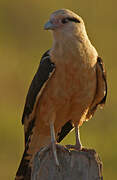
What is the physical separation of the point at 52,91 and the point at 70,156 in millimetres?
1497

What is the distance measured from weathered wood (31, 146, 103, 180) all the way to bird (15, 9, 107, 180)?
1.11 metres

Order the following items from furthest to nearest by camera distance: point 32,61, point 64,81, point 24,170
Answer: point 32,61, point 64,81, point 24,170

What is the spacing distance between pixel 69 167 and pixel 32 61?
13.3 metres

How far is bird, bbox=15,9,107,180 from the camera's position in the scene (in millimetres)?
8094

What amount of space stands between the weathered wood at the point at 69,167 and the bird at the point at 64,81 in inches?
43.8

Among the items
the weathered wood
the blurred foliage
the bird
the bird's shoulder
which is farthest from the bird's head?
the blurred foliage

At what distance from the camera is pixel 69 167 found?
6.71 m

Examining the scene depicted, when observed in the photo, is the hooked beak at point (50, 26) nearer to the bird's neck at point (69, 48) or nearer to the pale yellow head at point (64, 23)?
the pale yellow head at point (64, 23)

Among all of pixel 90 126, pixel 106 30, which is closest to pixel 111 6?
pixel 106 30

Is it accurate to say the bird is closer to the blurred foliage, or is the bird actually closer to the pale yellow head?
the pale yellow head

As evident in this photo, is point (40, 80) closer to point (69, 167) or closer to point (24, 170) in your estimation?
point (24, 170)

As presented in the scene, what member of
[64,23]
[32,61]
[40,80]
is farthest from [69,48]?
[32,61]

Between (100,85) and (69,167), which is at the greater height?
(100,85)

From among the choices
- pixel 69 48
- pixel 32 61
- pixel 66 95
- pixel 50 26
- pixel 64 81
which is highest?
pixel 32 61
